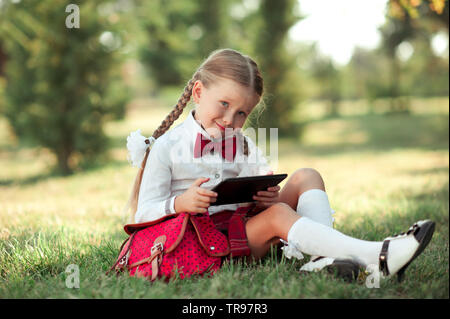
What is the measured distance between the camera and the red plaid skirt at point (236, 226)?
2.36 meters

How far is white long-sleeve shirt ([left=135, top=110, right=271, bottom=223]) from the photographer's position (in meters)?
2.44

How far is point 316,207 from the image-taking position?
2430 mm

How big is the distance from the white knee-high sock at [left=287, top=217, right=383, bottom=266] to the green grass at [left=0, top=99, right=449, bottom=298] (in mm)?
123

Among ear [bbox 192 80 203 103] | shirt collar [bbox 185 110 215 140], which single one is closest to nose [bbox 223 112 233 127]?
shirt collar [bbox 185 110 215 140]

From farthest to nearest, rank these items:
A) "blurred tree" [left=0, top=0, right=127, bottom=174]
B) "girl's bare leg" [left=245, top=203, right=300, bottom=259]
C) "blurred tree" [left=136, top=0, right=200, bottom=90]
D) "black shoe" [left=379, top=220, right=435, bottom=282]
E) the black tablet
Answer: "blurred tree" [left=136, top=0, right=200, bottom=90]
"blurred tree" [left=0, top=0, right=127, bottom=174]
"girl's bare leg" [left=245, top=203, right=300, bottom=259]
the black tablet
"black shoe" [left=379, top=220, right=435, bottom=282]

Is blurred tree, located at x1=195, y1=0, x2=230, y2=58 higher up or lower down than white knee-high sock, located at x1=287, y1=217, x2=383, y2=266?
higher up

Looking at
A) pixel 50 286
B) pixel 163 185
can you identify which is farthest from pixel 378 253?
pixel 50 286

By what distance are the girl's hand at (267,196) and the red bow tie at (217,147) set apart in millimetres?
384

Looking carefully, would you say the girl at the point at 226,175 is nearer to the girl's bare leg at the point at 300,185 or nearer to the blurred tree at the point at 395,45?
the girl's bare leg at the point at 300,185

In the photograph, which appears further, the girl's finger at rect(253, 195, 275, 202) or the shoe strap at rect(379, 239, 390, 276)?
the girl's finger at rect(253, 195, 275, 202)

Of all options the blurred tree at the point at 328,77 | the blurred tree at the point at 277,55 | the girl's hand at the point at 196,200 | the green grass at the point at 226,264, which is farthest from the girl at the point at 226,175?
the blurred tree at the point at 328,77

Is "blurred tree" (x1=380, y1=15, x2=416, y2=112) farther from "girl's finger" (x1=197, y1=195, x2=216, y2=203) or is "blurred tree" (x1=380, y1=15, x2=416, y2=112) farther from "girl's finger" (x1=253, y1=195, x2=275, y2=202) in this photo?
"girl's finger" (x1=197, y1=195, x2=216, y2=203)

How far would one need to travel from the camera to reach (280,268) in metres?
2.31
